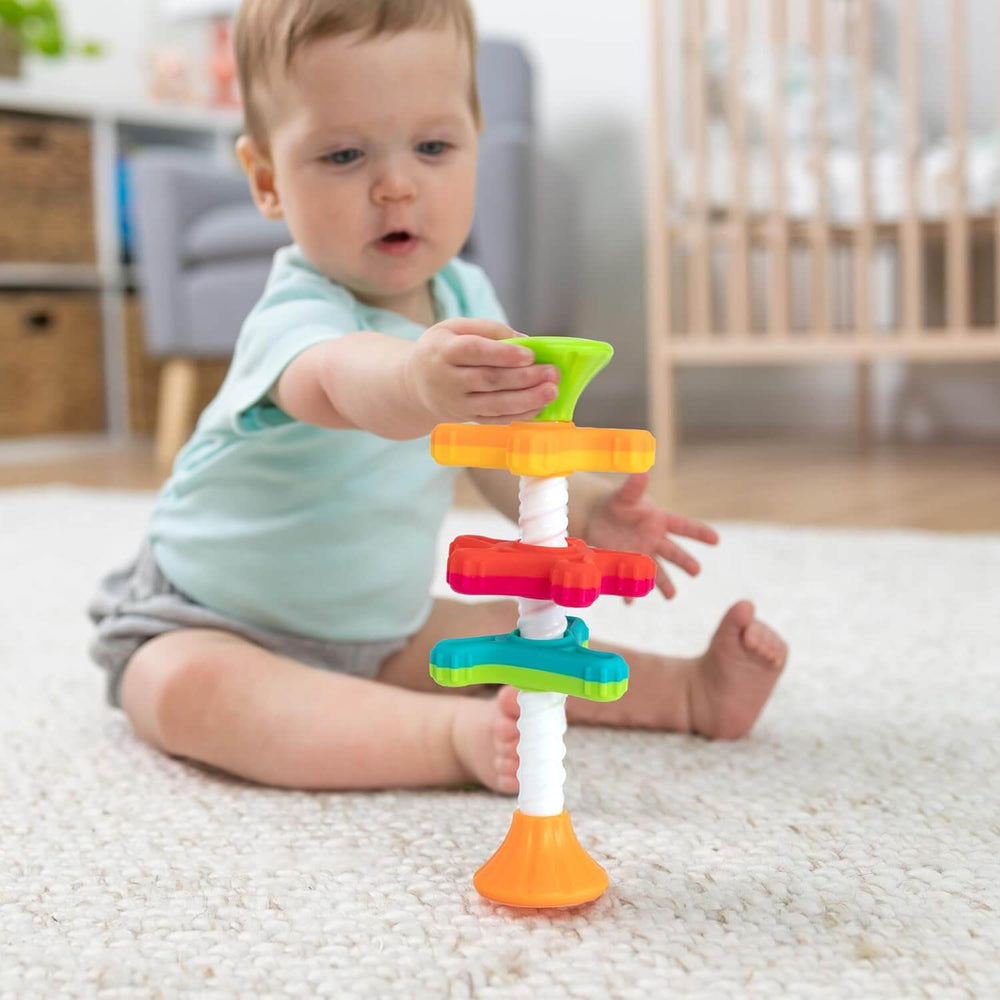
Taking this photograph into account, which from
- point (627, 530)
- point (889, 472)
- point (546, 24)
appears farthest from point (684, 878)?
point (546, 24)

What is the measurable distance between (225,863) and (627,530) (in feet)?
0.91

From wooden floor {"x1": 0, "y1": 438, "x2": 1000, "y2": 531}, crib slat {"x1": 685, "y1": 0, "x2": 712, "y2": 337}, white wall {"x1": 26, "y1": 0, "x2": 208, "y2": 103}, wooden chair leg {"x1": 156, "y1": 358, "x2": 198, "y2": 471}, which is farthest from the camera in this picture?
white wall {"x1": 26, "y1": 0, "x2": 208, "y2": 103}

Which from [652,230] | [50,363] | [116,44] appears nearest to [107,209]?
[50,363]

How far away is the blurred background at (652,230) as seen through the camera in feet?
6.81

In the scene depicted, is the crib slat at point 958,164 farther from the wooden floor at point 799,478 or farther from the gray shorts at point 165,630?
the gray shorts at point 165,630

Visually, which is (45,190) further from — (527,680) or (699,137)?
(527,680)

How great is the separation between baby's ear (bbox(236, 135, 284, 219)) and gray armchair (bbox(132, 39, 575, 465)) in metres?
1.49

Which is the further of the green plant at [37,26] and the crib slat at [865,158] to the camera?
the green plant at [37,26]

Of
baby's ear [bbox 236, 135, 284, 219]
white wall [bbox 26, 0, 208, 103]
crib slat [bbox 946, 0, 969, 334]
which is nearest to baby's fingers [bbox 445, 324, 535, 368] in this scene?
baby's ear [bbox 236, 135, 284, 219]

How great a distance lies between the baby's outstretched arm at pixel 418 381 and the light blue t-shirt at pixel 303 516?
0.09 metres

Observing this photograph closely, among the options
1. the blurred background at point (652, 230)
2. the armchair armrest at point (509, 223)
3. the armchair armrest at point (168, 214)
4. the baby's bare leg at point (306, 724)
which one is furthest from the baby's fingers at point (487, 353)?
the armchair armrest at point (168, 214)

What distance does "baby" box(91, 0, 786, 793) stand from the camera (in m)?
0.62

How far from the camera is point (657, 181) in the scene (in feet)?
7.02

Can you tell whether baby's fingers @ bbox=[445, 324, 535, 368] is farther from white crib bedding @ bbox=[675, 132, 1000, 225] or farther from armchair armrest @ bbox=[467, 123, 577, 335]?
white crib bedding @ bbox=[675, 132, 1000, 225]
